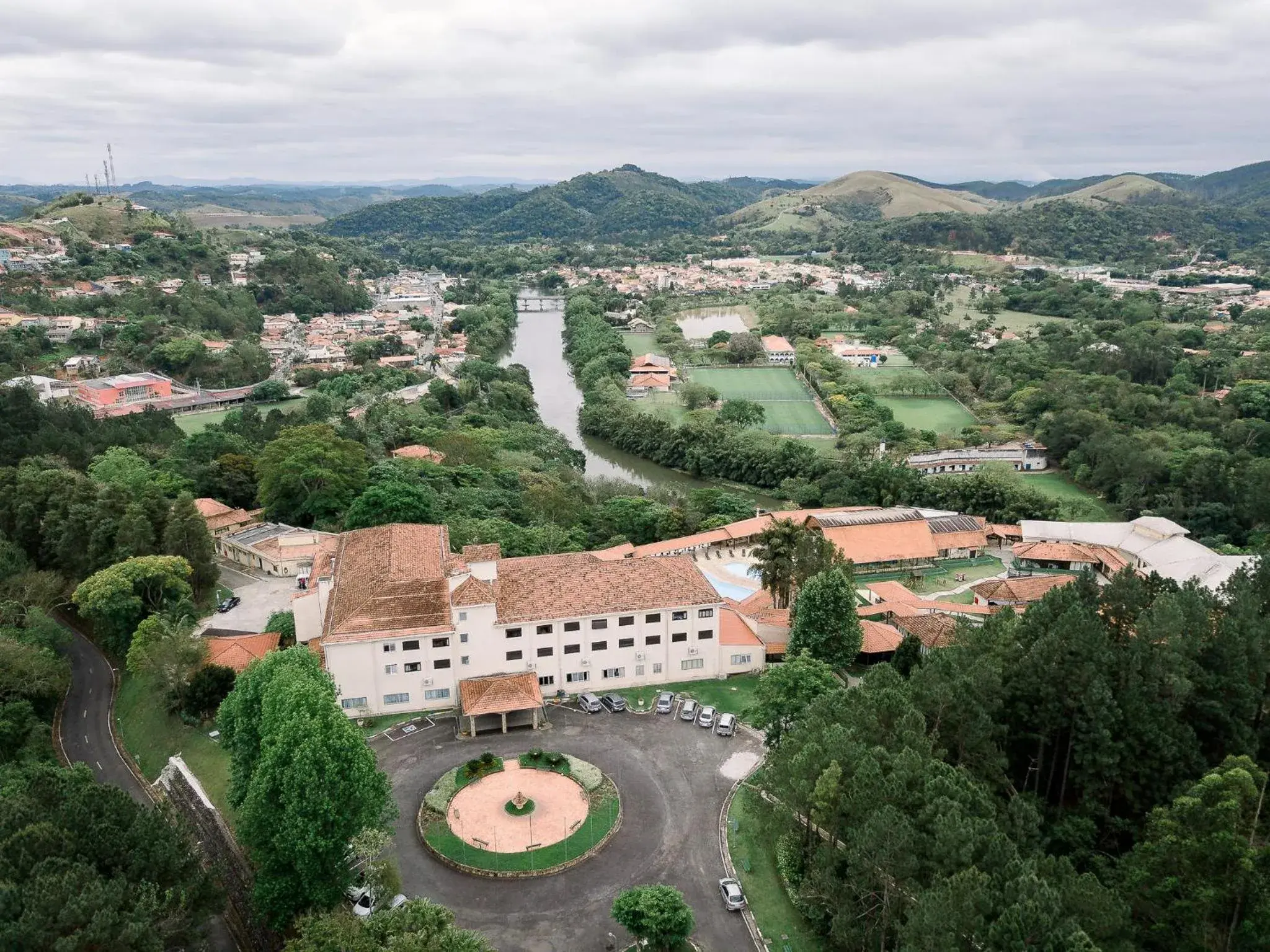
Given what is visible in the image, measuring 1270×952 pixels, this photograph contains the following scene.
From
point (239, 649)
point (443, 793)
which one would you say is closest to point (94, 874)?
point (443, 793)

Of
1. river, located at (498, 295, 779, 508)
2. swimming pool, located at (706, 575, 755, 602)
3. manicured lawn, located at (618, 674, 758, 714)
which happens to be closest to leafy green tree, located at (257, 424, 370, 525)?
swimming pool, located at (706, 575, 755, 602)

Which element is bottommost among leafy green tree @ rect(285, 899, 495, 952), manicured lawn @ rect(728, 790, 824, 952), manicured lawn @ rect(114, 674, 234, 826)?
manicured lawn @ rect(114, 674, 234, 826)

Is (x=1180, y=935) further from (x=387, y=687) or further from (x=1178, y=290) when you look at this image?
(x=1178, y=290)

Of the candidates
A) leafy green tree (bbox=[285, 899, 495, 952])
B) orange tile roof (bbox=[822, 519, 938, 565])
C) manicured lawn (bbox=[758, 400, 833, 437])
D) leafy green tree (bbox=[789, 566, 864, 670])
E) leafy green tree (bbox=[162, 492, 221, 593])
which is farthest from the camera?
manicured lawn (bbox=[758, 400, 833, 437])

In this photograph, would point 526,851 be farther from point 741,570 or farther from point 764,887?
point 741,570

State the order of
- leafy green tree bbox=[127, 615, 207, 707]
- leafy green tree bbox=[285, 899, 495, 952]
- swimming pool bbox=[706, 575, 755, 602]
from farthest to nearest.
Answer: swimming pool bbox=[706, 575, 755, 602] → leafy green tree bbox=[127, 615, 207, 707] → leafy green tree bbox=[285, 899, 495, 952]

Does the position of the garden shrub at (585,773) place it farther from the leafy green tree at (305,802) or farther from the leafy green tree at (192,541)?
the leafy green tree at (192,541)

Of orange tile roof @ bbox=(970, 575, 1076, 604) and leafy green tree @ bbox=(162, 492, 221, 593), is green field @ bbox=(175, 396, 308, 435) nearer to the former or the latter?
leafy green tree @ bbox=(162, 492, 221, 593)
